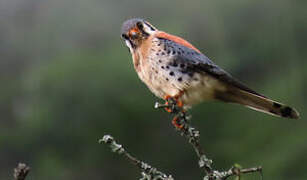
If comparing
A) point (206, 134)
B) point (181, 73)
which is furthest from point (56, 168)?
point (181, 73)

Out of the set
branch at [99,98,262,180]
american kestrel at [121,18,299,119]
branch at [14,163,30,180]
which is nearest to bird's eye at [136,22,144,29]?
american kestrel at [121,18,299,119]

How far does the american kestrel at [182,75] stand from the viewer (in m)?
3.60

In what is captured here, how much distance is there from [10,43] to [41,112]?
227 centimetres

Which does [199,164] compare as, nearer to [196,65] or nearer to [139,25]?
[196,65]

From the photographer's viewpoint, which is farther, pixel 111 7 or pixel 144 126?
pixel 111 7

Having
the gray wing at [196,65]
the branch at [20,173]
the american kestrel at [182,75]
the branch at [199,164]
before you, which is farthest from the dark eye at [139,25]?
the branch at [20,173]

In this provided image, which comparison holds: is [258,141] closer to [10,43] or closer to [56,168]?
[56,168]

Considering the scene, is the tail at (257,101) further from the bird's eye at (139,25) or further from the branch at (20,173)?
the branch at (20,173)

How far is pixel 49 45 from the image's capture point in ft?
21.7

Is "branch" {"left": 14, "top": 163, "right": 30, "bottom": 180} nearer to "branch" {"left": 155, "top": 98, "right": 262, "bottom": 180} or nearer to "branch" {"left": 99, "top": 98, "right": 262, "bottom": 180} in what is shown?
"branch" {"left": 99, "top": 98, "right": 262, "bottom": 180}

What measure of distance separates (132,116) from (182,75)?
1416mm

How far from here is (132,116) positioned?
16.1 feet

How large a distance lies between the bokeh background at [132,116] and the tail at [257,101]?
2.73 ft

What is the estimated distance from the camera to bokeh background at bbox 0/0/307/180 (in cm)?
495
